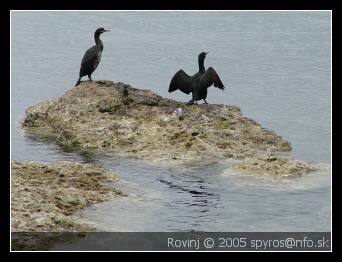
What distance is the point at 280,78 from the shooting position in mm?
45812

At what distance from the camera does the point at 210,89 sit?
140 ft

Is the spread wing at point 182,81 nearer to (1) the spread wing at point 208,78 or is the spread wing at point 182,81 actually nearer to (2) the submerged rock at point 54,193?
(1) the spread wing at point 208,78

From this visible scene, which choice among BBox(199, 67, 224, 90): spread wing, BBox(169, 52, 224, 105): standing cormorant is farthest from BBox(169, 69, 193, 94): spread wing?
BBox(199, 67, 224, 90): spread wing

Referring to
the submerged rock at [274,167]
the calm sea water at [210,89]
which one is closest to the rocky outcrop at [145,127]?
the submerged rock at [274,167]

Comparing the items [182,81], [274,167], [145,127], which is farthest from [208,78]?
[274,167]

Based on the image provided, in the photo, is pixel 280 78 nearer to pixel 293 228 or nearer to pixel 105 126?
pixel 105 126

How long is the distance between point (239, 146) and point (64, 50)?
28.8m

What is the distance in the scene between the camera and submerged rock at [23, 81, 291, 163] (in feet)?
88.8

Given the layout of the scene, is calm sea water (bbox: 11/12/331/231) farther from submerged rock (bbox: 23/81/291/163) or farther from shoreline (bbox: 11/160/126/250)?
submerged rock (bbox: 23/81/291/163)

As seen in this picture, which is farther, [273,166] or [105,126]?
[105,126]
